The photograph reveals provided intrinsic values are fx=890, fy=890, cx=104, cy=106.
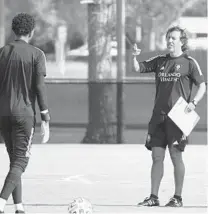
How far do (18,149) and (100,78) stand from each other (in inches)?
258

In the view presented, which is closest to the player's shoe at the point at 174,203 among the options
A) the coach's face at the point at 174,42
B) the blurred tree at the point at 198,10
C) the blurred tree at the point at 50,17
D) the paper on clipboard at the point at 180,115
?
the paper on clipboard at the point at 180,115

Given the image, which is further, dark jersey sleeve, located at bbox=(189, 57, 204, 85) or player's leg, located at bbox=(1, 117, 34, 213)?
dark jersey sleeve, located at bbox=(189, 57, 204, 85)

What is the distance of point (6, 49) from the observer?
24.7ft

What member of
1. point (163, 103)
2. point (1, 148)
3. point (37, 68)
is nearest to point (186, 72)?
point (163, 103)

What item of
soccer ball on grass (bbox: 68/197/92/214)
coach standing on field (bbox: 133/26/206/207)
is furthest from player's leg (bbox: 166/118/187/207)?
soccer ball on grass (bbox: 68/197/92/214)

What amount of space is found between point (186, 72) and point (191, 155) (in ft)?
14.8

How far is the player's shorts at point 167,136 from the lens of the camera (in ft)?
26.9

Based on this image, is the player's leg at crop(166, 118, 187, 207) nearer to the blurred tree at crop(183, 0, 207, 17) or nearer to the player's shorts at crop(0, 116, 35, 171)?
the player's shorts at crop(0, 116, 35, 171)

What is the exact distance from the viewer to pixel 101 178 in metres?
10.2

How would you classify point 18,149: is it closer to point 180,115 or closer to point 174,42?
point 180,115

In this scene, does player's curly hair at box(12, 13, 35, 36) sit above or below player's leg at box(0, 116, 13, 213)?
above

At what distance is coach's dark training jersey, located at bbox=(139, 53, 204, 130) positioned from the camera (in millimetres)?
8156

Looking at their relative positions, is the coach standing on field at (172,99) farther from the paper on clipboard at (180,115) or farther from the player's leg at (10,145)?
the player's leg at (10,145)

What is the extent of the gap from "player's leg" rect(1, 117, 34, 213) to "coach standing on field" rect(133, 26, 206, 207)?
4.40 ft
